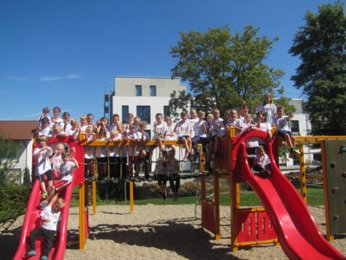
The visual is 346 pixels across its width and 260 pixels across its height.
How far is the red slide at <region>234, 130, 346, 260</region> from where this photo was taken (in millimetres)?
6907

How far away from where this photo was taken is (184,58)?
2798cm

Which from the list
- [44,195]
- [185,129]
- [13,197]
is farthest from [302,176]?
[13,197]

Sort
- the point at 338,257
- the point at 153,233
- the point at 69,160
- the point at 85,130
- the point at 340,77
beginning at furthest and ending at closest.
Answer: the point at 340,77 < the point at 153,233 < the point at 85,130 < the point at 69,160 < the point at 338,257

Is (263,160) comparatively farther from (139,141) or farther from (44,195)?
(44,195)

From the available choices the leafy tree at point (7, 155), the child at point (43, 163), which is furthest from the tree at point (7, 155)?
the child at point (43, 163)

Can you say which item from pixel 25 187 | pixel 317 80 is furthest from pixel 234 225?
pixel 317 80

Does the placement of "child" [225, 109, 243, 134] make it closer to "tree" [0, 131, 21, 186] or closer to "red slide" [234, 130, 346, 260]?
"red slide" [234, 130, 346, 260]

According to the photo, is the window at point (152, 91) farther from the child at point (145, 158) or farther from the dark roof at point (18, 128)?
the child at point (145, 158)

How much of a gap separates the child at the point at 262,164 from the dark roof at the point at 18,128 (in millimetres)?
34090

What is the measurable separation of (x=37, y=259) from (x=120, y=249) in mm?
2490

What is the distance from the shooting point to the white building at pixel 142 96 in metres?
48.7

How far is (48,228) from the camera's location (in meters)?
7.14

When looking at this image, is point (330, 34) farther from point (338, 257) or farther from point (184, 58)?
point (338, 257)

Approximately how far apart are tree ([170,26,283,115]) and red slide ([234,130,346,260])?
676 inches
